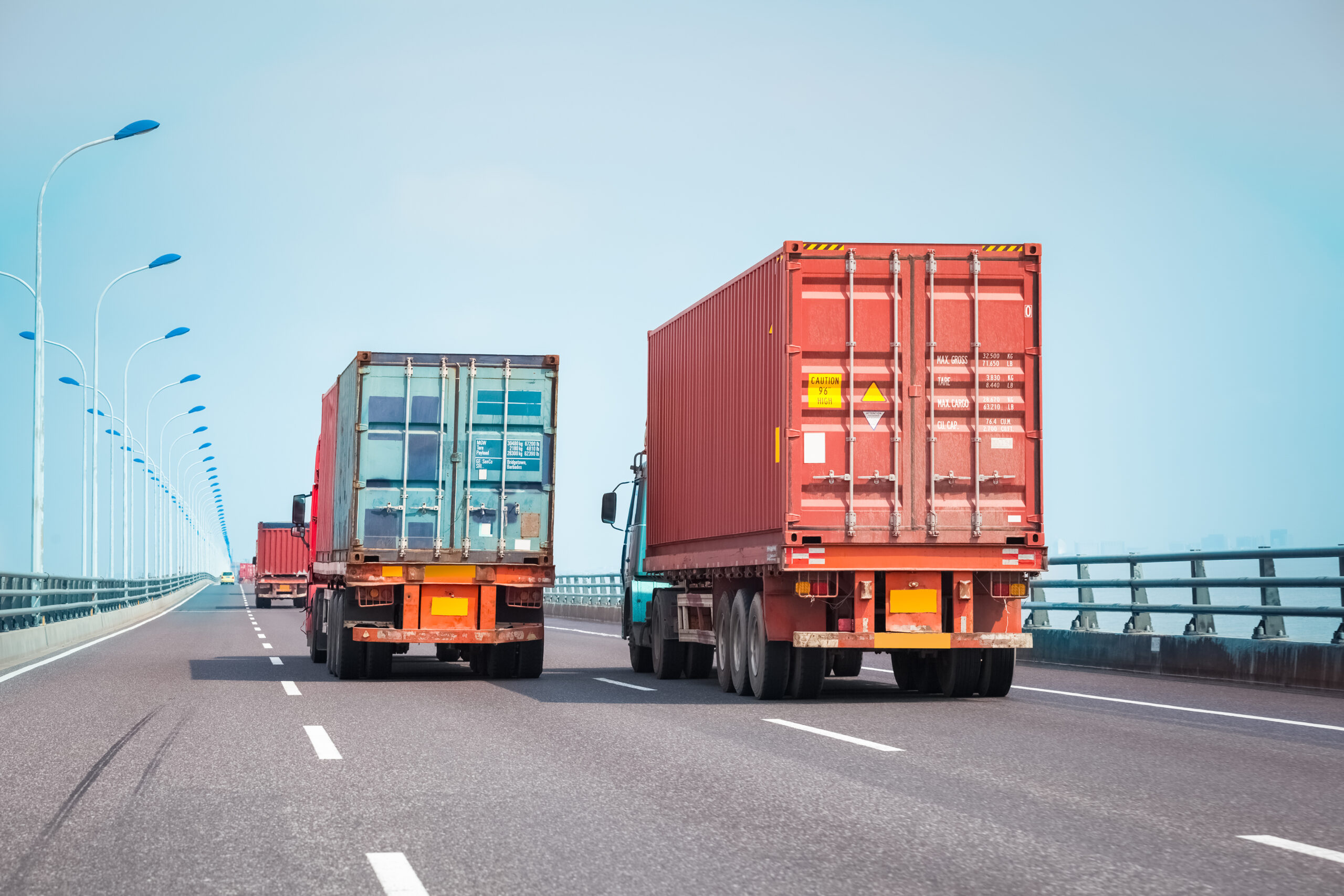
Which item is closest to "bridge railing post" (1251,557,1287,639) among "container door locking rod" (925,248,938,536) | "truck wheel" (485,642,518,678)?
"container door locking rod" (925,248,938,536)

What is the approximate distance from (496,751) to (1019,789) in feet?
11.6

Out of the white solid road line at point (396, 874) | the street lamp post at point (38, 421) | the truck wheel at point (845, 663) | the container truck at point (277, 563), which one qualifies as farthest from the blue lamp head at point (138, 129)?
the container truck at point (277, 563)

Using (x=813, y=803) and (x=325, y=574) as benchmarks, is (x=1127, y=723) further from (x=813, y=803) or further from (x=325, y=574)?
(x=325, y=574)

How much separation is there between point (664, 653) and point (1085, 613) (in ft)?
A: 19.4

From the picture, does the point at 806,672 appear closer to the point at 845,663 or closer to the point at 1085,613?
the point at 845,663

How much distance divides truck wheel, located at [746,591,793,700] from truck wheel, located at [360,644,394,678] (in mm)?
5033

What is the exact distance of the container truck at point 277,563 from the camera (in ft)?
193

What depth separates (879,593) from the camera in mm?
13875

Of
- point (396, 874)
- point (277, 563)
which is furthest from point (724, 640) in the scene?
point (277, 563)

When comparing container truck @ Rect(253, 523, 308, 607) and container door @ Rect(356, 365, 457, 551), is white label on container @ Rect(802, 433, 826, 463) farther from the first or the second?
container truck @ Rect(253, 523, 308, 607)

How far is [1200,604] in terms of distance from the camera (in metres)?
17.4

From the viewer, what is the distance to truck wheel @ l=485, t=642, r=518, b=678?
18.0m

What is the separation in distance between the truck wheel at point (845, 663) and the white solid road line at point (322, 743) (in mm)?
7122

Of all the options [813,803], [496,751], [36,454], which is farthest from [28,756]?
[36,454]
